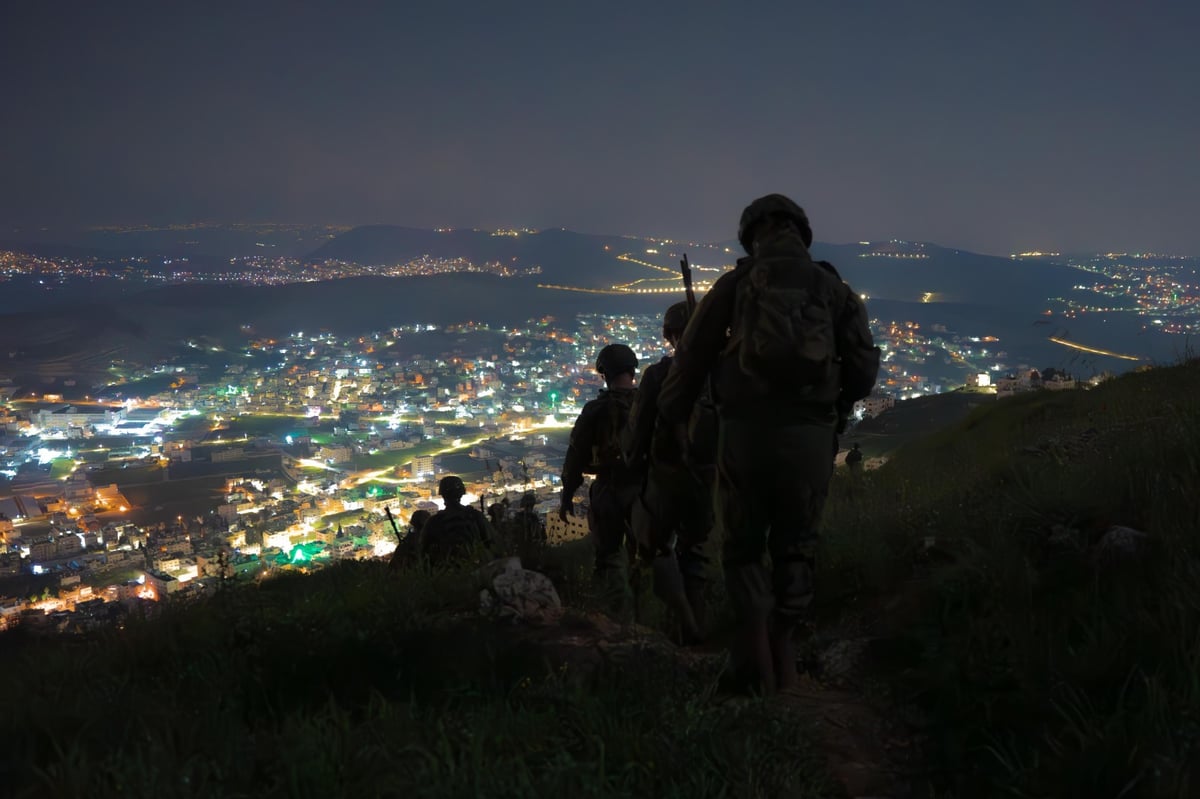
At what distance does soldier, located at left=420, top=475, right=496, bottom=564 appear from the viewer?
6484mm

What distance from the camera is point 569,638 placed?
4.37 m

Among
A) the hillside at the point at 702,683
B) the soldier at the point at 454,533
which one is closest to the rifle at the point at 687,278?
the hillside at the point at 702,683

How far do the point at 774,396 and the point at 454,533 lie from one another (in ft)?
13.1

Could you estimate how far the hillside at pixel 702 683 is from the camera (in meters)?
2.40

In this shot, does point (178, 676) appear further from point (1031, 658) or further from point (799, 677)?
point (1031, 658)

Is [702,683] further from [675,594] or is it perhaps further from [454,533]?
[454,533]

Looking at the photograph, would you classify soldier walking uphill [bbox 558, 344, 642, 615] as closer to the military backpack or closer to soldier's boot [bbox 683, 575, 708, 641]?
soldier's boot [bbox 683, 575, 708, 641]

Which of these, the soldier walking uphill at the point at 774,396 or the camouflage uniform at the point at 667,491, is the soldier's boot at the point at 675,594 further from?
the soldier walking uphill at the point at 774,396

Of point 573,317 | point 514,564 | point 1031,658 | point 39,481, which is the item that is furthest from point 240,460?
point 573,317

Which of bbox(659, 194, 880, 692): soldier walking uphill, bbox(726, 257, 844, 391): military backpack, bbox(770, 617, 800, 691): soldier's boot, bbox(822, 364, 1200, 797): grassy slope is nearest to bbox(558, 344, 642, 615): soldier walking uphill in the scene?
bbox(822, 364, 1200, 797): grassy slope

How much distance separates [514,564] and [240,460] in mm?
36122

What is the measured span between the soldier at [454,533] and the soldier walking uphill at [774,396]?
3.04 metres

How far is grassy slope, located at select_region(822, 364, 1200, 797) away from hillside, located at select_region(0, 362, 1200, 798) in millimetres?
14

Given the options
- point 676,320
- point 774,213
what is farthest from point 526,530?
point 774,213
